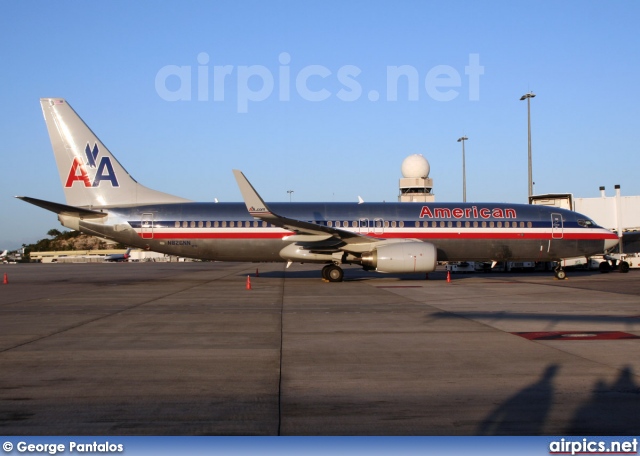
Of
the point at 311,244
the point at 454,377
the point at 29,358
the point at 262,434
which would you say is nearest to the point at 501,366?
the point at 454,377

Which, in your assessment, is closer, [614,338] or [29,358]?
[29,358]

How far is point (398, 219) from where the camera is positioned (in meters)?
27.0

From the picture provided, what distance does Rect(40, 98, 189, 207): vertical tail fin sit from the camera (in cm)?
2562

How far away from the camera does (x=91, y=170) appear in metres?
26.1

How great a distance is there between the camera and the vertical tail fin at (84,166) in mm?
25625

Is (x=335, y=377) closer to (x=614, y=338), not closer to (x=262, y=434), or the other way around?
(x=262, y=434)

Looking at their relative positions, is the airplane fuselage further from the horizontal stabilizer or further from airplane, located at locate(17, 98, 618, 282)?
the horizontal stabilizer

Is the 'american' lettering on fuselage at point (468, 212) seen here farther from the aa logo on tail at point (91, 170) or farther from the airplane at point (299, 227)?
the aa logo on tail at point (91, 170)

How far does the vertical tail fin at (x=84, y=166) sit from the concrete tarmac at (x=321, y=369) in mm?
9697

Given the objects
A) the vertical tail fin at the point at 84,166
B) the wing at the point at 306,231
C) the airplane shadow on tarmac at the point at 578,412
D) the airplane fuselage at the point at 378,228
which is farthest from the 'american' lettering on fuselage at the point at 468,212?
the airplane shadow on tarmac at the point at 578,412

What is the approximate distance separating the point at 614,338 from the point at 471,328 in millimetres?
2613

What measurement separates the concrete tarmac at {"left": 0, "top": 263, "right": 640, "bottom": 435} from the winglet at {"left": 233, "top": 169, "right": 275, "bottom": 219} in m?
6.64

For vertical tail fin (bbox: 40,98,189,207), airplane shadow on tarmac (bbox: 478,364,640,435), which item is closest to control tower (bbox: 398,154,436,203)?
vertical tail fin (bbox: 40,98,189,207)

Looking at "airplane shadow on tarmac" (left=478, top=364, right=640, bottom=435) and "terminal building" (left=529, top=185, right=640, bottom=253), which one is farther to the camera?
"terminal building" (left=529, top=185, right=640, bottom=253)
